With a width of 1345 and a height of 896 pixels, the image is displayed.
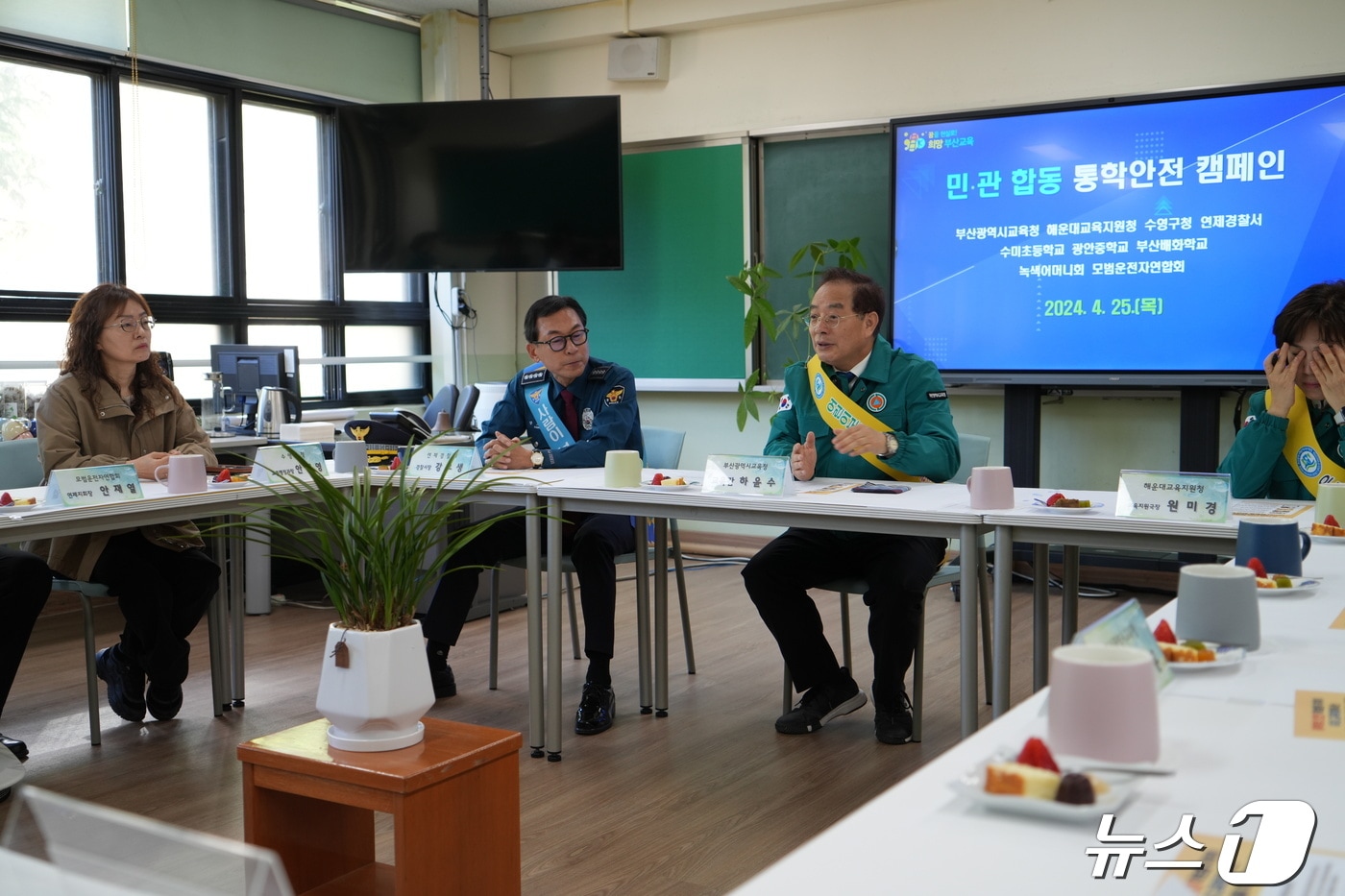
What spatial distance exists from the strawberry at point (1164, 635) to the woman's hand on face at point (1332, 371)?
5.23 ft

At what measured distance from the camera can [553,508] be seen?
2.97 metres

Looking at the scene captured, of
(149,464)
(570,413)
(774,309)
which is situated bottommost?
(149,464)

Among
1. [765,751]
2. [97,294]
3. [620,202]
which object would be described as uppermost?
[620,202]

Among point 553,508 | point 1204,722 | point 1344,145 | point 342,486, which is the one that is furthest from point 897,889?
point 1344,145

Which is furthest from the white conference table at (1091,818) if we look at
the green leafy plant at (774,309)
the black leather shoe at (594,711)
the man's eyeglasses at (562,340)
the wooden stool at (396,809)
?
the green leafy plant at (774,309)

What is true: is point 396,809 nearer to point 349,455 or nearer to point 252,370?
point 349,455

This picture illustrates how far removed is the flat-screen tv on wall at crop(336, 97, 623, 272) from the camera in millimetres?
5609

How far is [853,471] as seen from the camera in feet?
10.6

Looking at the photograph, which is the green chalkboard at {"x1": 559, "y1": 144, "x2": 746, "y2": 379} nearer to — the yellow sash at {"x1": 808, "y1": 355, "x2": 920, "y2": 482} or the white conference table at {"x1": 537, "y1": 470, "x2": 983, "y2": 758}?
the yellow sash at {"x1": 808, "y1": 355, "x2": 920, "y2": 482}

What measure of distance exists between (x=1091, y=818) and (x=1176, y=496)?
5.28ft

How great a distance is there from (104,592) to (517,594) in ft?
6.19

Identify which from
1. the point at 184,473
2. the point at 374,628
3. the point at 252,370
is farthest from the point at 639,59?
the point at 374,628

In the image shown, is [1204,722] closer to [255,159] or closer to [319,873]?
[319,873]

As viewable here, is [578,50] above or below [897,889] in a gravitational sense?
above
